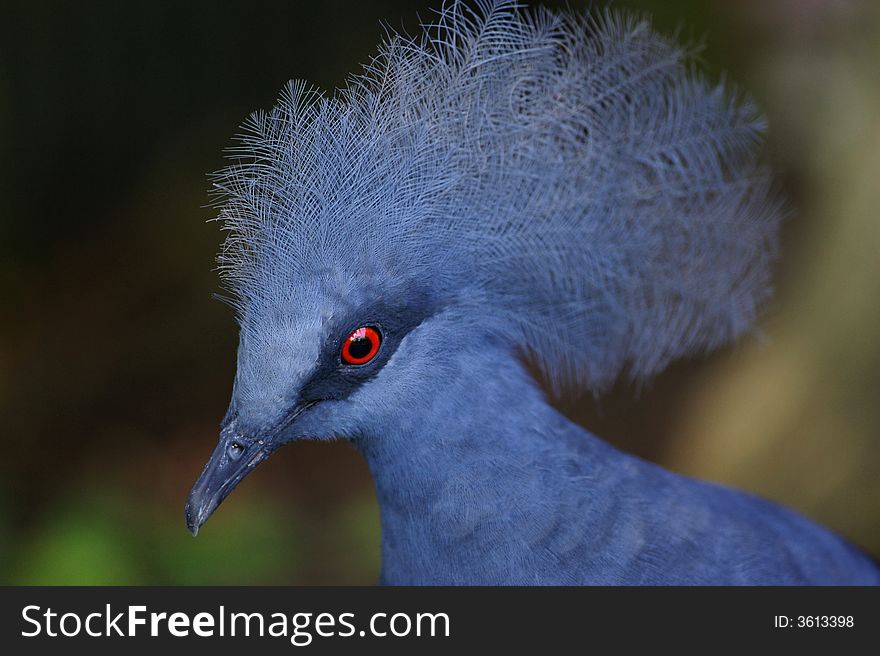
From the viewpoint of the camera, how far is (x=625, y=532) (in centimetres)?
190

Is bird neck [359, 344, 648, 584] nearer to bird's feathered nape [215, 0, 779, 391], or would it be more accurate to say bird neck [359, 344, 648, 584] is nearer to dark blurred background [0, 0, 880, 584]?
bird's feathered nape [215, 0, 779, 391]

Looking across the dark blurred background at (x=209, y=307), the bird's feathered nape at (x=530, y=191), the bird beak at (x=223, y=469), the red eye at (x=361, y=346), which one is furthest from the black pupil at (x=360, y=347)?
the dark blurred background at (x=209, y=307)

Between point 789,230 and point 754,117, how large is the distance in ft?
6.20

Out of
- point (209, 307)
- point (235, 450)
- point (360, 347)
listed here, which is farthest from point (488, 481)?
point (209, 307)

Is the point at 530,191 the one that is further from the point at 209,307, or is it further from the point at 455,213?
the point at 209,307

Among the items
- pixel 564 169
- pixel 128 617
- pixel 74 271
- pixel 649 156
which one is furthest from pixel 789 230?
pixel 74 271

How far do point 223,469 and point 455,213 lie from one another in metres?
0.74

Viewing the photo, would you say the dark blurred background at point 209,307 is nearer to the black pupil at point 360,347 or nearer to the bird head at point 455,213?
the bird head at point 455,213

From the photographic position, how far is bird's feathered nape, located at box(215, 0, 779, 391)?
1.66m

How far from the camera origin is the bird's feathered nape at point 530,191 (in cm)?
166

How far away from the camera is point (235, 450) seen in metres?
1.70

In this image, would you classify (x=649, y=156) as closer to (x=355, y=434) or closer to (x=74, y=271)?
(x=355, y=434)

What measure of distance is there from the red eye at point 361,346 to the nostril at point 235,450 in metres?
0.29

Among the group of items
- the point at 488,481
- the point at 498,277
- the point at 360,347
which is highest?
the point at 498,277
